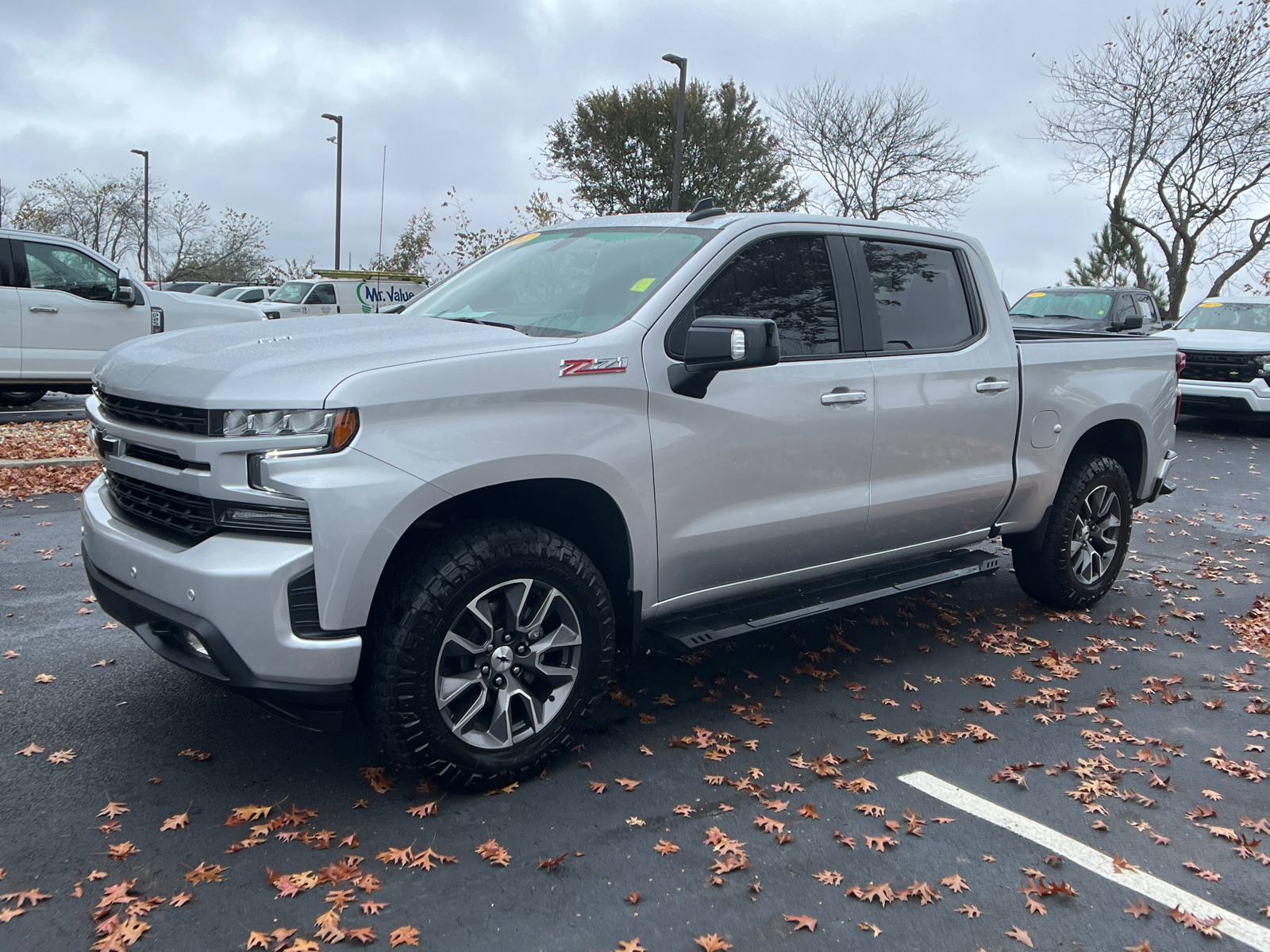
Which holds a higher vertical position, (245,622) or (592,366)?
(592,366)

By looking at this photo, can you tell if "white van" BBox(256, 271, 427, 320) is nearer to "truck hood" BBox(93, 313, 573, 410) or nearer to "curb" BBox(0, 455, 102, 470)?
"curb" BBox(0, 455, 102, 470)

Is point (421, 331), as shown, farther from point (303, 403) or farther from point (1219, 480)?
point (1219, 480)

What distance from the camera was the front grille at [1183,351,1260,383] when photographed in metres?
14.3

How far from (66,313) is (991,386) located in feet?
35.4

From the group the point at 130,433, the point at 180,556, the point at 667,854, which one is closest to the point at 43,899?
the point at 180,556

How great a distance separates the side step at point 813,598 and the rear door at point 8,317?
1052cm

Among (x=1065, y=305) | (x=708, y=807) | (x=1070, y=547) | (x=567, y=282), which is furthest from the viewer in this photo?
(x=1065, y=305)

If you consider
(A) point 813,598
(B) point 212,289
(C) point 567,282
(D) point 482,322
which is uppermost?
(B) point 212,289

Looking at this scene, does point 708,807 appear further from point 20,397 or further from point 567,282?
point 20,397

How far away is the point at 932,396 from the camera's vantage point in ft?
15.9

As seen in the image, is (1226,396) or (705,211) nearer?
(705,211)

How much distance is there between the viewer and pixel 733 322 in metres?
3.68

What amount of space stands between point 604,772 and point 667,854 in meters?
0.60

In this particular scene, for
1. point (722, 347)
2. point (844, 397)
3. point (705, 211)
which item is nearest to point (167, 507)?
point (722, 347)
